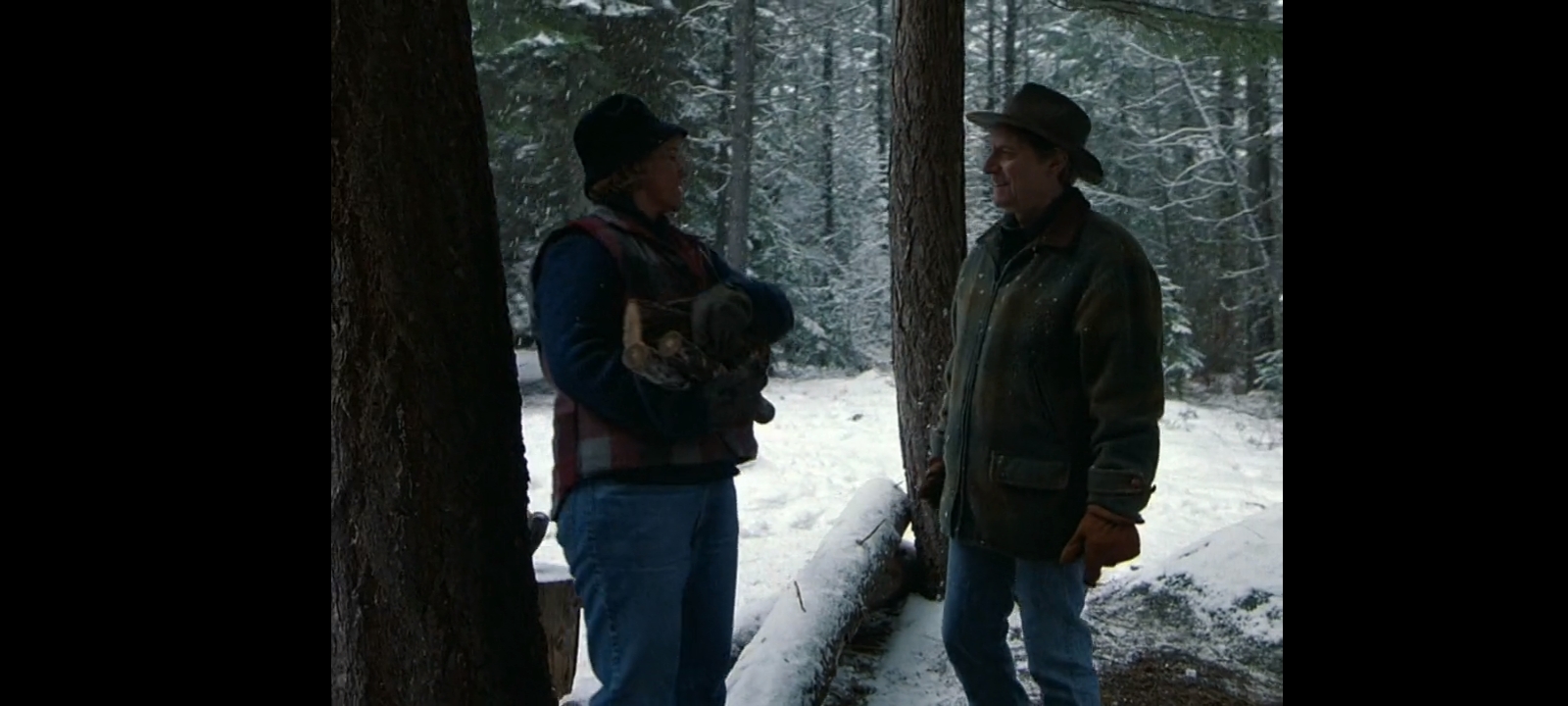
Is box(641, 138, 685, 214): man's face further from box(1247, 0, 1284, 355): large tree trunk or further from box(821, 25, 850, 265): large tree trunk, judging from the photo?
box(821, 25, 850, 265): large tree trunk

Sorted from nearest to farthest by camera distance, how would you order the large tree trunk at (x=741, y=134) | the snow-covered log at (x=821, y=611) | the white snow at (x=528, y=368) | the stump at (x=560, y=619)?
the snow-covered log at (x=821, y=611) < the stump at (x=560, y=619) < the white snow at (x=528, y=368) < the large tree trunk at (x=741, y=134)

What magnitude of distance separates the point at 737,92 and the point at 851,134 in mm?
4411

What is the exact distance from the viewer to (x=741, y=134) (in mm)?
15680

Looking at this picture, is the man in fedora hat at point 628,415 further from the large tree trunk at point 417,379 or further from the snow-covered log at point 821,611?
the snow-covered log at point 821,611

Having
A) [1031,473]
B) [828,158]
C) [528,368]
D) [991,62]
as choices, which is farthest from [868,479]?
[991,62]

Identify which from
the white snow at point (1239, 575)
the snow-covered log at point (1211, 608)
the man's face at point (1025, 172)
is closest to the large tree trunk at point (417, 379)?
the man's face at point (1025, 172)

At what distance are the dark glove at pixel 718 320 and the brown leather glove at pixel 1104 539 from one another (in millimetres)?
909

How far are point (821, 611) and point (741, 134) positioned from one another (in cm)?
1214

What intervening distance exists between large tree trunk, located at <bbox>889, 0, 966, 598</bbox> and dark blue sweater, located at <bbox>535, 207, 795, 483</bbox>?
3018 mm

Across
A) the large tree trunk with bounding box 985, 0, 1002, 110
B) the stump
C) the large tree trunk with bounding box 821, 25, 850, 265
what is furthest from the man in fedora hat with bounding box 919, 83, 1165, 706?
the large tree trunk with bounding box 985, 0, 1002, 110

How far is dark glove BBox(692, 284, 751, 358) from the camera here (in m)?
2.57

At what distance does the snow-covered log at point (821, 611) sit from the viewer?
12.0 ft

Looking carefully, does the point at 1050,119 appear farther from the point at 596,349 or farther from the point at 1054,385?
the point at 596,349
